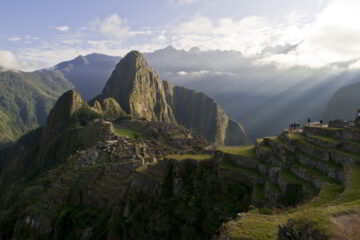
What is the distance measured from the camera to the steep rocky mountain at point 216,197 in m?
15.5

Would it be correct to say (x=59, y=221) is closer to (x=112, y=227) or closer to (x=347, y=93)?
(x=112, y=227)

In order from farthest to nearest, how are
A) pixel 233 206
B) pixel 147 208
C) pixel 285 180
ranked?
pixel 147 208, pixel 233 206, pixel 285 180

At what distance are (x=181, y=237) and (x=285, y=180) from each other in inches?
431

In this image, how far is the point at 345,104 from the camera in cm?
18400

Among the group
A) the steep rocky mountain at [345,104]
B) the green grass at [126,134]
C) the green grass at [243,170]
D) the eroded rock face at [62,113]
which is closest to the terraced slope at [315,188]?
the green grass at [243,170]

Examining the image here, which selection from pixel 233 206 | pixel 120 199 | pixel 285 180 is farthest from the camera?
pixel 120 199

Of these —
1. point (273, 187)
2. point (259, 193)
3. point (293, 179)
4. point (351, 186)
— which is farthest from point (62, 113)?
point (351, 186)

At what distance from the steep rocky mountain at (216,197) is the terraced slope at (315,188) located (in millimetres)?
51

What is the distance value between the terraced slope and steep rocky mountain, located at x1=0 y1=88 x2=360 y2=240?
0.17 ft

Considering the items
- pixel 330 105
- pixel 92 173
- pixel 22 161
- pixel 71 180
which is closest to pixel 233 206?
pixel 92 173

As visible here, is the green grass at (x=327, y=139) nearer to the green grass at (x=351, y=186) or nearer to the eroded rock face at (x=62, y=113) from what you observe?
the green grass at (x=351, y=186)

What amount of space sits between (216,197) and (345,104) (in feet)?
587

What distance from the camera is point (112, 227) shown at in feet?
116

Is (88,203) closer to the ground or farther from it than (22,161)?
farther from it
